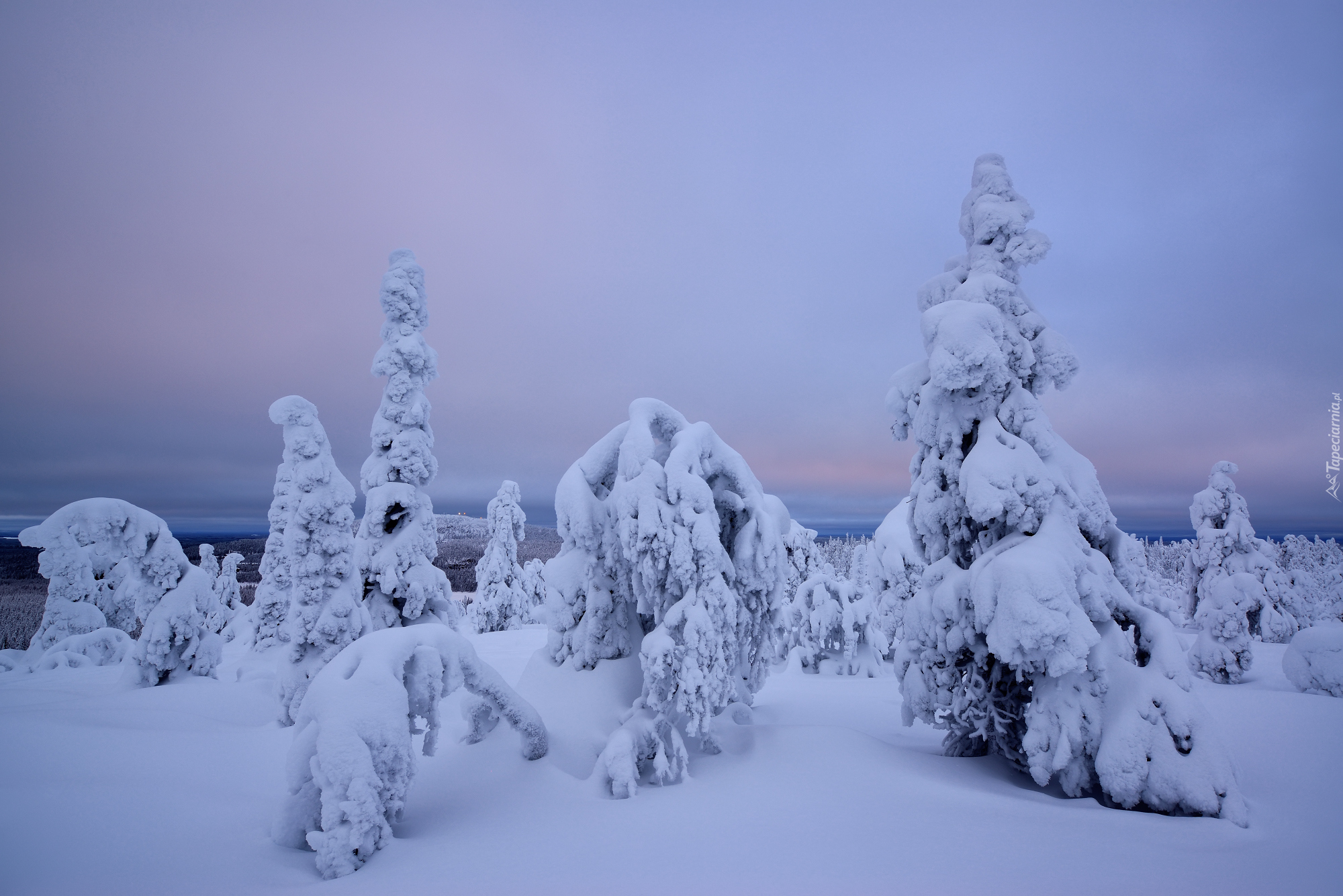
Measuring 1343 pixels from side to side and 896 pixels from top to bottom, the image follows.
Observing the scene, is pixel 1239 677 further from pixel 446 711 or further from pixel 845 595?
pixel 446 711

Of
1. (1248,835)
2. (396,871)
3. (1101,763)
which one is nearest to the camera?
(396,871)

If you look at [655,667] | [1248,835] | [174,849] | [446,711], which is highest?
[655,667]

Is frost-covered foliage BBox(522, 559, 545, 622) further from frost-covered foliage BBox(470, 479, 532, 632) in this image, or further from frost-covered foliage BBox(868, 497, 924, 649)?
frost-covered foliage BBox(868, 497, 924, 649)

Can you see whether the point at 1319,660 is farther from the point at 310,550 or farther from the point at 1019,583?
the point at 310,550

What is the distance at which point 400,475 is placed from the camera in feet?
44.1

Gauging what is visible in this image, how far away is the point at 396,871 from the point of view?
15.2ft

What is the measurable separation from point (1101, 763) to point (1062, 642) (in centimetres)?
148

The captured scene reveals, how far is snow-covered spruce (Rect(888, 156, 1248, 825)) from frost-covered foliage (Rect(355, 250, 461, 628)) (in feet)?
35.9

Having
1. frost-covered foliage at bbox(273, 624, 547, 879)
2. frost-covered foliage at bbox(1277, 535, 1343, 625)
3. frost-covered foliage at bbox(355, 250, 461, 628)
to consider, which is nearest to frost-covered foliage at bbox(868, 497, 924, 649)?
frost-covered foliage at bbox(355, 250, 461, 628)

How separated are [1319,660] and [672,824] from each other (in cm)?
1720

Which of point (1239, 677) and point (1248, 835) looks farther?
point (1239, 677)

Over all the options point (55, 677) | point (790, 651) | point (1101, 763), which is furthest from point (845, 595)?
point (55, 677)

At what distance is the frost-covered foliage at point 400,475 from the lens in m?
13.3

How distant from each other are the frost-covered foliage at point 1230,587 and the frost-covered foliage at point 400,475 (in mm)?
23736
